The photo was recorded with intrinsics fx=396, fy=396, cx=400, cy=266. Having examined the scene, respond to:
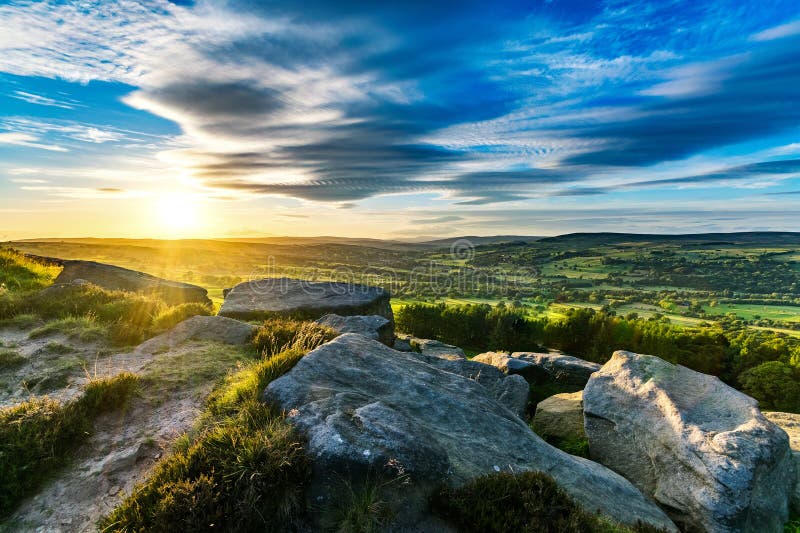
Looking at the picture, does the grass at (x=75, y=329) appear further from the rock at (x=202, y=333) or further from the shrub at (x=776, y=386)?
the shrub at (x=776, y=386)

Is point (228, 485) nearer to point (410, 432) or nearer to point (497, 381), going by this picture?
point (410, 432)

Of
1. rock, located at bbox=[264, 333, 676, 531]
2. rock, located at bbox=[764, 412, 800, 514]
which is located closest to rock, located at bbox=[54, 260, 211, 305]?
rock, located at bbox=[264, 333, 676, 531]

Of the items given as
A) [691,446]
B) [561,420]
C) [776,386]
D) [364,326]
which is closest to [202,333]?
[364,326]

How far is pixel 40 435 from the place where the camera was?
800 centimetres

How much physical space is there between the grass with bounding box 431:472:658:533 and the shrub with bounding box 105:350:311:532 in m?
2.38

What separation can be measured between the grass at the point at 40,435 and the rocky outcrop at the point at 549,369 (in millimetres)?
26863

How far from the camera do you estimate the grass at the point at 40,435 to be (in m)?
7.15

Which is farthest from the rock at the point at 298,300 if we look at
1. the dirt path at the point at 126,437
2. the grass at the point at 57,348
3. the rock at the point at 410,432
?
the rock at the point at 410,432

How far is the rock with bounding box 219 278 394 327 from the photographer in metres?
23.6

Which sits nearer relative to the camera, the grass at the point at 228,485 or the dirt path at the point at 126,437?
the grass at the point at 228,485

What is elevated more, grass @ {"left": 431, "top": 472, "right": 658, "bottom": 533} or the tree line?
grass @ {"left": 431, "top": 472, "right": 658, "bottom": 533}

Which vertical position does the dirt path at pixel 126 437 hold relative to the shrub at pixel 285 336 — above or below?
below

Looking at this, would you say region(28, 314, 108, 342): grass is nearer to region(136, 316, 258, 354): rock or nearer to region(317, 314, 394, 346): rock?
region(136, 316, 258, 354): rock

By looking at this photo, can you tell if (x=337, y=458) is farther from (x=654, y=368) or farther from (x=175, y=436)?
(x=654, y=368)
